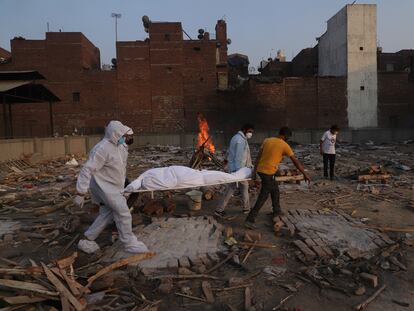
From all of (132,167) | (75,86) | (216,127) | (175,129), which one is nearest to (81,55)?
(75,86)

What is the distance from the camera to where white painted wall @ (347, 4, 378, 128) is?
3316cm

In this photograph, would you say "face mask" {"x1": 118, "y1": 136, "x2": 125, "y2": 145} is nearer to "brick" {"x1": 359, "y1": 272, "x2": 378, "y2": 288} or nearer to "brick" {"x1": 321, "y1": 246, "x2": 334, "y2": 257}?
"brick" {"x1": 321, "y1": 246, "x2": 334, "y2": 257}

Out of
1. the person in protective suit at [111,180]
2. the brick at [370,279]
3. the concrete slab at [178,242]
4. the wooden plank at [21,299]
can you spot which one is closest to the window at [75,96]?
the concrete slab at [178,242]

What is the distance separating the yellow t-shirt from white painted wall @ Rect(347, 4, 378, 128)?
1151 inches

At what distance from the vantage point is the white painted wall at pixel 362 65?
109 ft

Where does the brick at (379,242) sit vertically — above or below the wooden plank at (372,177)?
below

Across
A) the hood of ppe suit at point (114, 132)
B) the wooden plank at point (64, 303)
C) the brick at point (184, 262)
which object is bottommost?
the brick at point (184, 262)

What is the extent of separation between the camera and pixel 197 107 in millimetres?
34000

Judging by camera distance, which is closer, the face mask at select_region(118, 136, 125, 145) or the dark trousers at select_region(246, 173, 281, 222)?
the face mask at select_region(118, 136, 125, 145)

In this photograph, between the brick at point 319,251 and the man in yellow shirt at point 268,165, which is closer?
the brick at point 319,251

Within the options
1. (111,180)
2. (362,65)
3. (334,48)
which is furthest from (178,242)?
(334,48)

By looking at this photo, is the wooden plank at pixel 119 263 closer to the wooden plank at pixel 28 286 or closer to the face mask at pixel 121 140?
the wooden plank at pixel 28 286

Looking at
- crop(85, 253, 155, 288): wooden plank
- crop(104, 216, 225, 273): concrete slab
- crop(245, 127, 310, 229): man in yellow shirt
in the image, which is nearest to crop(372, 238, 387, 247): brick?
crop(245, 127, 310, 229): man in yellow shirt

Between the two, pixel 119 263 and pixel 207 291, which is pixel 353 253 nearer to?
pixel 207 291
